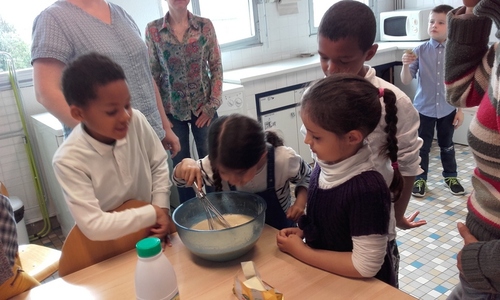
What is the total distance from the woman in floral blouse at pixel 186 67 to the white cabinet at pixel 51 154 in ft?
→ 2.01

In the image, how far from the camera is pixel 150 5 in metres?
2.92

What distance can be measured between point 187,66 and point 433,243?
168cm

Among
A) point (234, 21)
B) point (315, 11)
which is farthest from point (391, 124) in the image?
point (315, 11)

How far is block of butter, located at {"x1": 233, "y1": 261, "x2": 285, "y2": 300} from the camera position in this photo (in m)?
0.83

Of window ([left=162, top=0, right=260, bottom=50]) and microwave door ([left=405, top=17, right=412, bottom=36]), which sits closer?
window ([left=162, top=0, right=260, bottom=50])

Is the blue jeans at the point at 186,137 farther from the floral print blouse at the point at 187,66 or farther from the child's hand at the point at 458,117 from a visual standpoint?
the child's hand at the point at 458,117

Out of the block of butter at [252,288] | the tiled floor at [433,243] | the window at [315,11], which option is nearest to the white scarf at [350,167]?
the block of butter at [252,288]

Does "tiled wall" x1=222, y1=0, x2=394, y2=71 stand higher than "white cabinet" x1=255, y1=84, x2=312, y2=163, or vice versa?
"tiled wall" x1=222, y1=0, x2=394, y2=71

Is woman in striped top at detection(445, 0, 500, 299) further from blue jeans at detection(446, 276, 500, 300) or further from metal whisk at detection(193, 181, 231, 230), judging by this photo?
metal whisk at detection(193, 181, 231, 230)

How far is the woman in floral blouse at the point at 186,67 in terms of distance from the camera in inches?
88.3

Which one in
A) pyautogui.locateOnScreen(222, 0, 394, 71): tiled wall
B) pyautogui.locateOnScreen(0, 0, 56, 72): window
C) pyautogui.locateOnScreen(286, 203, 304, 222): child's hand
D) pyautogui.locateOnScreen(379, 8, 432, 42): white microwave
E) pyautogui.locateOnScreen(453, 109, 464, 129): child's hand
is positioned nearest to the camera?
pyautogui.locateOnScreen(286, 203, 304, 222): child's hand

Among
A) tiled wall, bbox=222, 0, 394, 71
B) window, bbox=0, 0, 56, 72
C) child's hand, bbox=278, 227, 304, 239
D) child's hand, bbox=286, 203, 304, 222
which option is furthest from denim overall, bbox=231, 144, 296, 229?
tiled wall, bbox=222, 0, 394, 71

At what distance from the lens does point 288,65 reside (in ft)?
10.9

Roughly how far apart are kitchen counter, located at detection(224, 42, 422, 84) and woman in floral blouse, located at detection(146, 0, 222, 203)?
23.4 inches
